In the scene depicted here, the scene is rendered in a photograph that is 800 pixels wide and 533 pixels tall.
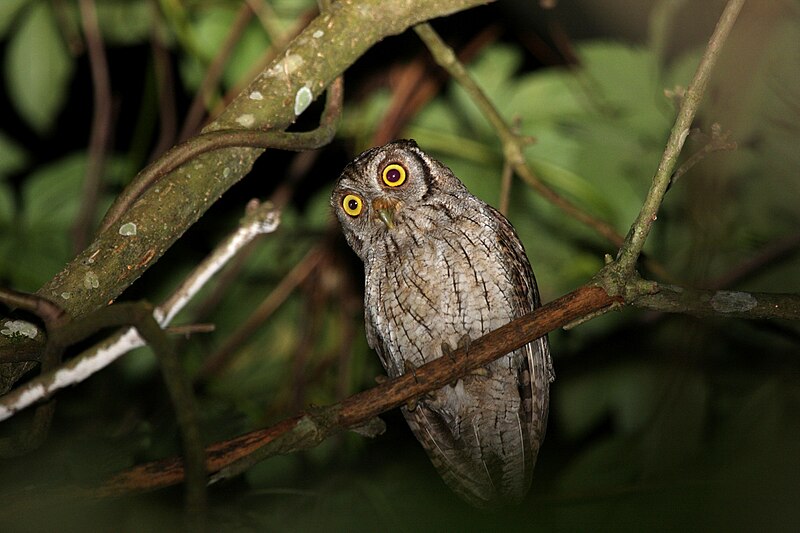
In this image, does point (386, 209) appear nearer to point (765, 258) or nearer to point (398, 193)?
point (398, 193)

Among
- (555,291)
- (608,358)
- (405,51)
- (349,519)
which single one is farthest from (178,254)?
(349,519)

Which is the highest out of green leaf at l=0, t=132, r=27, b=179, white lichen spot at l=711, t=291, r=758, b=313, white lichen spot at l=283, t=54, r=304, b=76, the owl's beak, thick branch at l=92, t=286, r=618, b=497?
green leaf at l=0, t=132, r=27, b=179

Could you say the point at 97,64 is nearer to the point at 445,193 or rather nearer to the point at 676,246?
the point at 445,193

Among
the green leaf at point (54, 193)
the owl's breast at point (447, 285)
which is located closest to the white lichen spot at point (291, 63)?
the owl's breast at point (447, 285)

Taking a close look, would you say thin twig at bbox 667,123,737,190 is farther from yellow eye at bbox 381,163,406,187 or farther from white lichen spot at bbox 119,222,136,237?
white lichen spot at bbox 119,222,136,237

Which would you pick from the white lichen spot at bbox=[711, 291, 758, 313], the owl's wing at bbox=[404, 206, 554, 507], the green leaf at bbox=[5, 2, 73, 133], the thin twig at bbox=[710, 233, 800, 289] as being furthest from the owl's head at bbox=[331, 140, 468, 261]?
the thin twig at bbox=[710, 233, 800, 289]

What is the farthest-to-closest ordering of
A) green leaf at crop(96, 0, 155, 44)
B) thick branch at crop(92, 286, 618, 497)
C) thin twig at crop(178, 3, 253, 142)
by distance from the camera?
green leaf at crop(96, 0, 155, 44), thin twig at crop(178, 3, 253, 142), thick branch at crop(92, 286, 618, 497)

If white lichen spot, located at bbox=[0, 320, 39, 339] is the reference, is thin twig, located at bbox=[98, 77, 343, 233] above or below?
above
